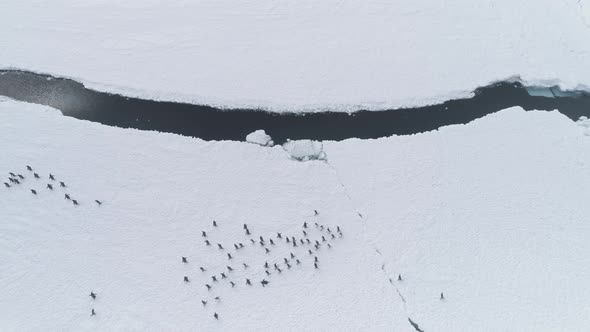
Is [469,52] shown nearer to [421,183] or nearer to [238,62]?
[421,183]

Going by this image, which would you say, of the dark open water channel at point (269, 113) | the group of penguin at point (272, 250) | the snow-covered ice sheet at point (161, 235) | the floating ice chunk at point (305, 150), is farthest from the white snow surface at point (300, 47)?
the group of penguin at point (272, 250)

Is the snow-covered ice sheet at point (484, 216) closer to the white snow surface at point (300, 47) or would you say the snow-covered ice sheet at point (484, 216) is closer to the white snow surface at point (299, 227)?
the white snow surface at point (299, 227)

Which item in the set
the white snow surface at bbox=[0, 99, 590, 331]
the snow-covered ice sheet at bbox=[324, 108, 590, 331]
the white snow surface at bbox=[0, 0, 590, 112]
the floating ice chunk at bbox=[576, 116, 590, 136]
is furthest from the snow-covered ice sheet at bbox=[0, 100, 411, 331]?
the floating ice chunk at bbox=[576, 116, 590, 136]

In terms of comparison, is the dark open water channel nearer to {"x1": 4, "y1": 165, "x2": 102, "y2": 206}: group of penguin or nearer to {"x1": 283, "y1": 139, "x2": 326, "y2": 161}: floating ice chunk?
{"x1": 283, "y1": 139, "x2": 326, "y2": 161}: floating ice chunk

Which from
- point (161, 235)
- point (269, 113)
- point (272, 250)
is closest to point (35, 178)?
point (161, 235)

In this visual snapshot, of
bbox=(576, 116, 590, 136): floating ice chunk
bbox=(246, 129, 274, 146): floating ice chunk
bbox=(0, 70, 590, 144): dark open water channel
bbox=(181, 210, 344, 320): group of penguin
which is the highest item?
bbox=(0, 70, 590, 144): dark open water channel

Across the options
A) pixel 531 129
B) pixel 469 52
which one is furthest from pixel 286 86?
pixel 531 129
